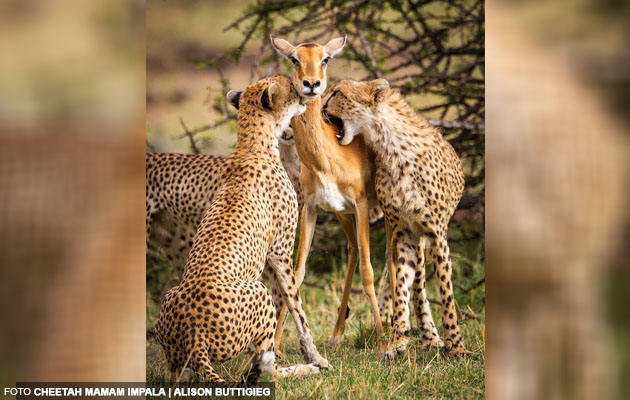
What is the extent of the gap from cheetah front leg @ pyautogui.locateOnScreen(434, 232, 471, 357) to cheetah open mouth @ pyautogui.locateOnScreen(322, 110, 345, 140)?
29.0 inches

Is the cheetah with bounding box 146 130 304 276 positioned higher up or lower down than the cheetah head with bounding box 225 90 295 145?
lower down

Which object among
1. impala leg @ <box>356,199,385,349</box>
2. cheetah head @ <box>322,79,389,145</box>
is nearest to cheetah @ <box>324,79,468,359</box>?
cheetah head @ <box>322,79,389,145</box>

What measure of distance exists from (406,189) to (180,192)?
1.20 metres

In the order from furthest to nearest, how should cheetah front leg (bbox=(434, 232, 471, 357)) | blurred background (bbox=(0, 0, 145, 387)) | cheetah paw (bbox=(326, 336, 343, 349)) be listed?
cheetah paw (bbox=(326, 336, 343, 349))
cheetah front leg (bbox=(434, 232, 471, 357))
blurred background (bbox=(0, 0, 145, 387))

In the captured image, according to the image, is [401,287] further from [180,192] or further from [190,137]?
[190,137]

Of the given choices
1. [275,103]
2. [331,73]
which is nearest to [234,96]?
[275,103]

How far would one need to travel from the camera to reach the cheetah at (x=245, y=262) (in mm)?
2795

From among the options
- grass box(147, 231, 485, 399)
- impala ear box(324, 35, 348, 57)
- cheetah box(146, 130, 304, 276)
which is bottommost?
Result: grass box(147, 231, 485, 399)

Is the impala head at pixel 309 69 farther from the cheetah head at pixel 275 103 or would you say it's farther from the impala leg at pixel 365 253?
the impala leg at pixel 365 253

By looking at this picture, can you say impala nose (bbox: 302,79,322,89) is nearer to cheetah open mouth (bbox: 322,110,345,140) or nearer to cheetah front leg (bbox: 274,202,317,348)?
cheetah open mouth (bbox: 322,110,345,140)

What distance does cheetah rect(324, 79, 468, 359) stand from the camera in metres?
3.52

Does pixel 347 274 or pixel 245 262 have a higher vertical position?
pixel 245 262

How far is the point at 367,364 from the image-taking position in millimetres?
3412

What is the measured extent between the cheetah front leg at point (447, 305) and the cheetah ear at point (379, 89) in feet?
2.46
